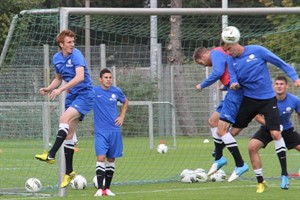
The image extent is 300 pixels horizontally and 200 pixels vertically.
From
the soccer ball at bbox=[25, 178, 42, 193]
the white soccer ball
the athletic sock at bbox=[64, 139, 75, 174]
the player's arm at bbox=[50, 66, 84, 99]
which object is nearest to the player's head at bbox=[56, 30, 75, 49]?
the player's arm at bbox=[50, 66, 84, 99]

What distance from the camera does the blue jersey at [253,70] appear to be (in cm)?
1453

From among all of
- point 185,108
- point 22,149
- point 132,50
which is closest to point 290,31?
point 132,50

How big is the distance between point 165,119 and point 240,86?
32.5ft

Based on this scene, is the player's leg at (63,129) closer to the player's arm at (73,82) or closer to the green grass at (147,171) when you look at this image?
the player's arm at (73,82)

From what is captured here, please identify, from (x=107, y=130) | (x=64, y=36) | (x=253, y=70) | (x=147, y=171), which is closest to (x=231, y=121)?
(x=253, y=70)

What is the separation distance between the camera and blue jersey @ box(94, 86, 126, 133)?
15859mm

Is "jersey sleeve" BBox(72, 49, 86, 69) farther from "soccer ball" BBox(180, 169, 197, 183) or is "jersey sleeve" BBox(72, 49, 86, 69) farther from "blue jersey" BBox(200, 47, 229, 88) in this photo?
"soccer ball" BBox(180, 169, 197, 183)

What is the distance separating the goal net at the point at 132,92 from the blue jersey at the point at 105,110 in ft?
4.22

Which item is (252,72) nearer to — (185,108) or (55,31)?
(55,31)

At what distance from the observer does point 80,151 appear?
22750mm

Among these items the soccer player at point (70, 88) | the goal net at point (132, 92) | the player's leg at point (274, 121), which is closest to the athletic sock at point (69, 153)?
the soccer player at point (70, 88)

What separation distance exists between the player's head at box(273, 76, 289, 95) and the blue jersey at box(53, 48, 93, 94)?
3.32 meters

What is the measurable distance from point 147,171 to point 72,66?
6488 mm

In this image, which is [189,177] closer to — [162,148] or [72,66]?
[72,66]
